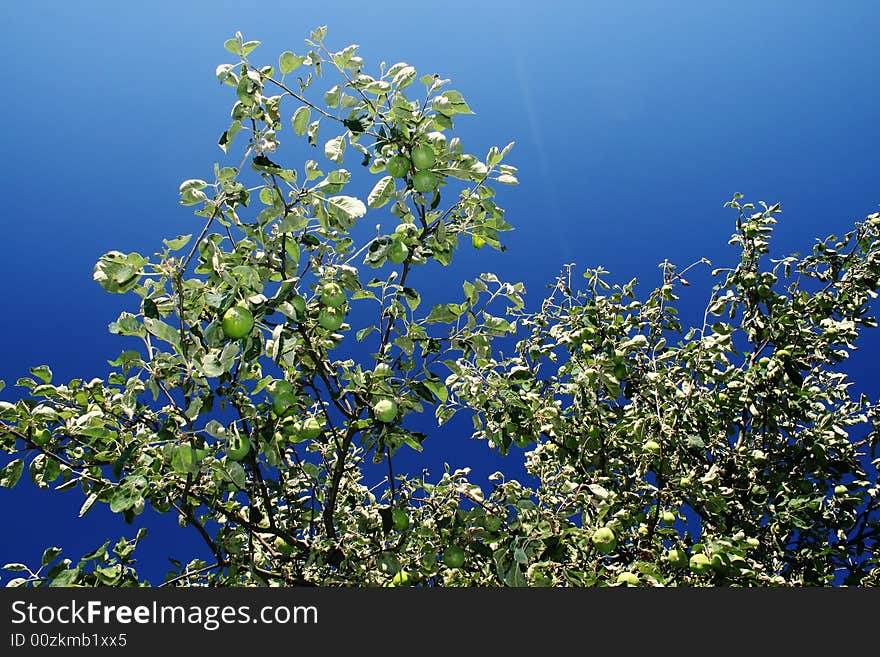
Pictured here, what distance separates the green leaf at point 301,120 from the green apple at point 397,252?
774 millimetres

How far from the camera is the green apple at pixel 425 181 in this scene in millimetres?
2847

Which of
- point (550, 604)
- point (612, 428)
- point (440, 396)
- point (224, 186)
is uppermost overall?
point (224, 186)

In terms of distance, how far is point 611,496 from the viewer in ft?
9.57

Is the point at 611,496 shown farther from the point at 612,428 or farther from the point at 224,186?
the point at 224,186

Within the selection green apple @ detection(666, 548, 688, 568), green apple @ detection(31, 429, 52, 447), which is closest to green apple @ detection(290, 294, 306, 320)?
green apple @ detection(31, 429, 52, 447)

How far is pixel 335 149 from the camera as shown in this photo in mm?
2768

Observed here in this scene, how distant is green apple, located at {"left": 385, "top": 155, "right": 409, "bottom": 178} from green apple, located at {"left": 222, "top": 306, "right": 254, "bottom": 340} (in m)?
1.10

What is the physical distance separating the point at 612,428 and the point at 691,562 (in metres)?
1.83

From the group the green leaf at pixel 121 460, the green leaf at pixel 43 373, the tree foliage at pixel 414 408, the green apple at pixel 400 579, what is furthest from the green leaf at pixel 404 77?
the green leaf at pixel 43 373

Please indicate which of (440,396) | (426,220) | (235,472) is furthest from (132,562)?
(426,220)

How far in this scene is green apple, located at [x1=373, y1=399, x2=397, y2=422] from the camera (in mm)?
2900

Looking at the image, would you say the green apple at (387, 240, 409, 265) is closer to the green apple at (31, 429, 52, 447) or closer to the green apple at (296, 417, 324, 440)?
the green apple at (296, 417, 324, 440)

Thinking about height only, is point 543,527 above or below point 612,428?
below

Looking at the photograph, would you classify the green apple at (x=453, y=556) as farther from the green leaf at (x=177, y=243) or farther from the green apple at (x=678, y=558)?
the green leaf at (x=177, y=243)
